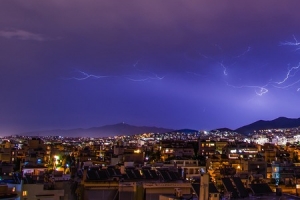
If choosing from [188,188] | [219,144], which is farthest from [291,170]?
[219,144]

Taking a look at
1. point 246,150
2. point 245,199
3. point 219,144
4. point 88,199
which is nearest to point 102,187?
point 88,199

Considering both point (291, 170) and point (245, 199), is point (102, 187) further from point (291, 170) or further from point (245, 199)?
point (291, 170)

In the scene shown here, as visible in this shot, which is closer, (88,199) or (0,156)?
(88,199)

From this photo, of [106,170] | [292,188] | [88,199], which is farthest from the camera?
[292,188]

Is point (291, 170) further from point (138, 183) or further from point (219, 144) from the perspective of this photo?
point (219, 144)

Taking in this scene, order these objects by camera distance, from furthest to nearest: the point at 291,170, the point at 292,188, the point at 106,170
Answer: the point at 291,170
the point at 292,188
the point at 106,170

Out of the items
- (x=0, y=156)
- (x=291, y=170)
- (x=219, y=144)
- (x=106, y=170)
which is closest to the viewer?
(x=106, y=170)

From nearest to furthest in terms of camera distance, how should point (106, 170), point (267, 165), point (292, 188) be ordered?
point (106, 170) → point (292, 188) → point (267, 165)

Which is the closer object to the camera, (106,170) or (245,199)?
(245,199)
